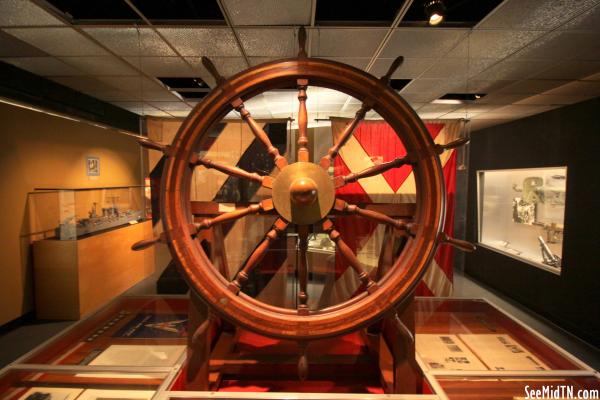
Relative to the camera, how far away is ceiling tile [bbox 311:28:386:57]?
1.57m

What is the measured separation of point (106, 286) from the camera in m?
2.57

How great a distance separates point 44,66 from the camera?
206 cm

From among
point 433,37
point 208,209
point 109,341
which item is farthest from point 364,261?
point 109,341

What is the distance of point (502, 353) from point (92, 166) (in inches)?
141

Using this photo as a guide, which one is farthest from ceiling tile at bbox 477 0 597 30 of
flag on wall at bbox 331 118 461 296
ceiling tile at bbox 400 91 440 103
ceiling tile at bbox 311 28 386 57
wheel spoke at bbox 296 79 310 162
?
wheel spoke at bbox 296 79 310 162

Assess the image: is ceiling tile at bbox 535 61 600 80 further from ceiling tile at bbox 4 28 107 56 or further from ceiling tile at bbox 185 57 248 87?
ceiling tile at bbox 4 28 107 56

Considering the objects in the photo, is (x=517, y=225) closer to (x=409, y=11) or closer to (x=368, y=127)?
(x=368, y=127)

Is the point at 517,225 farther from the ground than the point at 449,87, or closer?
closer

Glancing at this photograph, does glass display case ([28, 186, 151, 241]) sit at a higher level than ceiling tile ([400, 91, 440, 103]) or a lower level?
lower

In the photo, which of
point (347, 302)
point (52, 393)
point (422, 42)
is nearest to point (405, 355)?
point (347, 302)

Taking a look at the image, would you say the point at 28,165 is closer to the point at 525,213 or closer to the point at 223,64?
the point at 223,64

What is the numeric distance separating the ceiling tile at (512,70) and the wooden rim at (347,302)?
56.2 inches

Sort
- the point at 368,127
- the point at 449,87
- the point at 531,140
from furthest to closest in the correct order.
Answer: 1. the point at 531,140
2. the point at 449,87
3. the point at 368,127

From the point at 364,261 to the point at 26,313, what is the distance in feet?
A: 9.55
